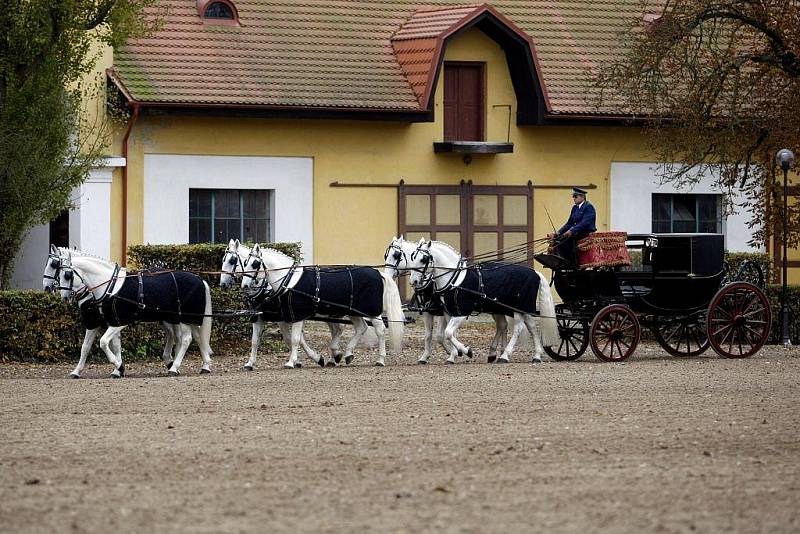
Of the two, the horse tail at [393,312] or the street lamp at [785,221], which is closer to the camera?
the horse tail at [393,312]

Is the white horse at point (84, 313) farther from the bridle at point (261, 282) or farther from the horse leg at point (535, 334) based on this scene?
the horse leg at point (535, 334)

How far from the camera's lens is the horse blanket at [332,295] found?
18.0 m

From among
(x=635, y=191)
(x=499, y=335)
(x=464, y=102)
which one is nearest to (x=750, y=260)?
(x=499, y=335)

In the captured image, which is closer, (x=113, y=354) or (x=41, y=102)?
(x=113, y=354)

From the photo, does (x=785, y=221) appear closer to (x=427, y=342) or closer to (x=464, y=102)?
(x=427, y=342)

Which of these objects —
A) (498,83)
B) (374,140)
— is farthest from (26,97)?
(498,83)

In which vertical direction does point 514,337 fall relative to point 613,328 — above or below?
below

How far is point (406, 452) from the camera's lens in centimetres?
1079

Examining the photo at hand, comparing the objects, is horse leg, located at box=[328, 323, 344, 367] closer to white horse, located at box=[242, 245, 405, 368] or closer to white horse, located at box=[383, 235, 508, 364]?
white horse, located at box=[242, 245, 405, 368]

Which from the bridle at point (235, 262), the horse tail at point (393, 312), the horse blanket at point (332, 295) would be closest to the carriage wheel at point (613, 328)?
the horse tail at point (393, 312)

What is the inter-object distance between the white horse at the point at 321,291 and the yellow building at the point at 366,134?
7.48 metres

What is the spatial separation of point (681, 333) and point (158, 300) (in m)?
6.85

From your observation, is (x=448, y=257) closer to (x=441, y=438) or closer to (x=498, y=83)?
(x=441, y=438)

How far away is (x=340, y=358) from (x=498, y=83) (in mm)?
10261
